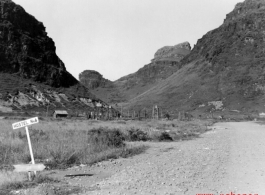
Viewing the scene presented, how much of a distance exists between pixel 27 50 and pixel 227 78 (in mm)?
91921

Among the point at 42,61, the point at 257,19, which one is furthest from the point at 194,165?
the point at 257,19

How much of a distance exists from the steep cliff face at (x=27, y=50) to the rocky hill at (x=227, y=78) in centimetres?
5405

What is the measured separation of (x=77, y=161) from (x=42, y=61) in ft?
416

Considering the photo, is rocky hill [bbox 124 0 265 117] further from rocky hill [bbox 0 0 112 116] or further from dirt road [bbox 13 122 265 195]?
dirt road [bbox 13 122 265 195]

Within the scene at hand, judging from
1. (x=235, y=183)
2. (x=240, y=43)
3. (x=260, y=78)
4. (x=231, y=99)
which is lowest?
(x=235, y=183)

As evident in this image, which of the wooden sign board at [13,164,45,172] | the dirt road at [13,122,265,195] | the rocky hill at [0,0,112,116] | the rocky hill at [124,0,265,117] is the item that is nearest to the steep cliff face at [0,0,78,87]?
the rocky hill at [0,0,112,116]

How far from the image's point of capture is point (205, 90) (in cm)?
15300

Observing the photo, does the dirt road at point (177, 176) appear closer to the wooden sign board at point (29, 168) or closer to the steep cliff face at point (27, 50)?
the wooden sign board at point (29, 168)

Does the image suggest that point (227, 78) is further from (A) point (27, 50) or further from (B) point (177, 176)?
(B) point (177, 176)

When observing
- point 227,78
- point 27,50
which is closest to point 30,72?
point 27,50

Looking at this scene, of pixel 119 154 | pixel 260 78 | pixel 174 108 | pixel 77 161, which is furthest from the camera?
pixel 174 108

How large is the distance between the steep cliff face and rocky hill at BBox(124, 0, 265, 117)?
5405 cm

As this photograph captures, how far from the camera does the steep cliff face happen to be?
117562 mm

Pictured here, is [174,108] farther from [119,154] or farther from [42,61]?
[119,154]
